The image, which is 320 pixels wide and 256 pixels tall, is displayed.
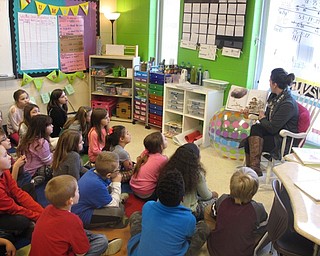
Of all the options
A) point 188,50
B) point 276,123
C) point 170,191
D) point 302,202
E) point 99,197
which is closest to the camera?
point 302,202

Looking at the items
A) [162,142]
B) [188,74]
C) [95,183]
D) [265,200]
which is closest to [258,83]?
[188,74]

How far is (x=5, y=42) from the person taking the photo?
4238 mm

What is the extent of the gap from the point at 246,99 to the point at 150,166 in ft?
5.97

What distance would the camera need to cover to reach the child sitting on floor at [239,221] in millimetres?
1905

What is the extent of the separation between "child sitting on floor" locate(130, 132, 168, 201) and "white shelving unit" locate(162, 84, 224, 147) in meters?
1.58

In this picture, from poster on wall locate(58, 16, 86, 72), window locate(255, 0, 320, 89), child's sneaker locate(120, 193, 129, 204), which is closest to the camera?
child's sneaker locate(120, 193, 129, 204)

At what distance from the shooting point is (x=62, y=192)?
1.79 metres

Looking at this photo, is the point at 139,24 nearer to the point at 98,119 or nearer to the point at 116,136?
the point at 98,119

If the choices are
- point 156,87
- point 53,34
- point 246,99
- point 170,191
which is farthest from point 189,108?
point 170,191

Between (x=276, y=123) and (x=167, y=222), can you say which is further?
(x=276, y=123)

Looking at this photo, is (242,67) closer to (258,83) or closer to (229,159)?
(258,83)

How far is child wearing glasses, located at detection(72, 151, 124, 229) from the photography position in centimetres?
230

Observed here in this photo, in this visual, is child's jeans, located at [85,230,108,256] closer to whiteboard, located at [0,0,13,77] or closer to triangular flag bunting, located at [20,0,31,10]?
whiteboard, located at [0,0,13,77]

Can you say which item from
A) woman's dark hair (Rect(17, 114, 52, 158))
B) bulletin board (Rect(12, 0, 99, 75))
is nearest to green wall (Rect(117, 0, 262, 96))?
bulletin board (Rect(12, 0, 99, 75))
